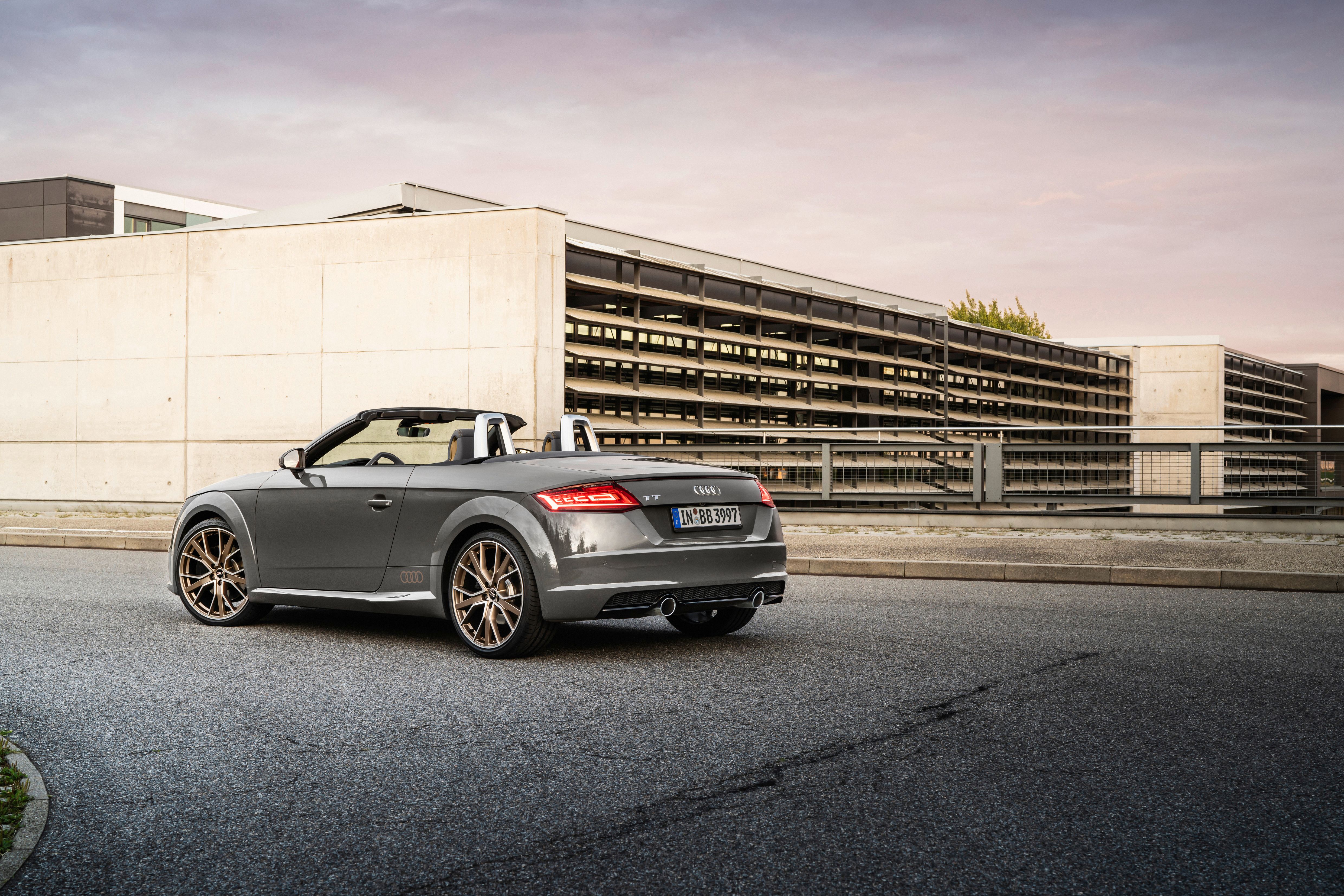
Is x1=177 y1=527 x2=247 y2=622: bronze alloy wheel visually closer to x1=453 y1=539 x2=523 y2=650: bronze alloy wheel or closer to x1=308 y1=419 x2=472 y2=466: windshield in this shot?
x1=453 y1=539 x2=523 y2=650: bronze alloy wheel

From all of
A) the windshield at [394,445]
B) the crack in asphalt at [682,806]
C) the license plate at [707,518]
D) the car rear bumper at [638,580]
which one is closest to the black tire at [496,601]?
the car rear bumper at [638,580]

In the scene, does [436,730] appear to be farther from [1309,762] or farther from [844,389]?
[844,389]

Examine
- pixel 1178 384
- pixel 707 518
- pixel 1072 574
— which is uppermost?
pixel 1178 384

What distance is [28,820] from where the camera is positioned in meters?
3.50

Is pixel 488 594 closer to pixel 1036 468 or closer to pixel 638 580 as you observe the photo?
pixel 638 580

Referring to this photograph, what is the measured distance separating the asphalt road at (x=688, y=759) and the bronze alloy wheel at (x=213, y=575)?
0.22m

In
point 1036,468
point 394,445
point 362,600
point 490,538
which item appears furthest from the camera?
point 394,445

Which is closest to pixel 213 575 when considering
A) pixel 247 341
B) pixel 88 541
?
pixel 88 541

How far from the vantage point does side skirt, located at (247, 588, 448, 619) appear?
6562 millimetres

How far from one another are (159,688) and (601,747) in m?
2.48

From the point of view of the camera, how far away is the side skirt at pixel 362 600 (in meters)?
6.56

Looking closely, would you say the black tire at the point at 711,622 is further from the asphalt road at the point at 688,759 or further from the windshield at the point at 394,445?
the windshield at the point at 394,445

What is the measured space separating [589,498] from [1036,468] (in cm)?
1133

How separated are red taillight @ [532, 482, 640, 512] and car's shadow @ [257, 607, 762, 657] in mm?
771
